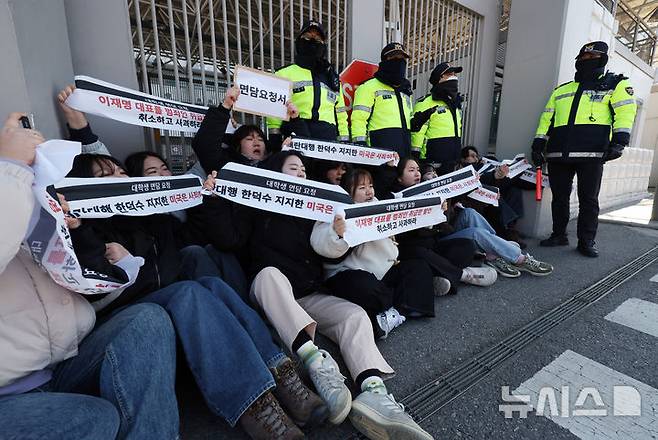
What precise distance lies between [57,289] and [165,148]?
2.23m

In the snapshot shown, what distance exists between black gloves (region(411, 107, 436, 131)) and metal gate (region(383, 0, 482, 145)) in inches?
52.7

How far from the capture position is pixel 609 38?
5.77 m

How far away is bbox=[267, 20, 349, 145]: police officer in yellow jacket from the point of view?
3.04m

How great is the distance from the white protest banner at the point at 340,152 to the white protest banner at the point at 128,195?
90cm

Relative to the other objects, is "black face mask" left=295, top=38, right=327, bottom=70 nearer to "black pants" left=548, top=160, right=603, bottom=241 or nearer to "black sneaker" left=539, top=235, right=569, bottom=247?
"black pants" left=548, top=160, right=603, bottom=241

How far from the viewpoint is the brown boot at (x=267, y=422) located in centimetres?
134

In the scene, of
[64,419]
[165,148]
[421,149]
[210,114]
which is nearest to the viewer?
[64,419]

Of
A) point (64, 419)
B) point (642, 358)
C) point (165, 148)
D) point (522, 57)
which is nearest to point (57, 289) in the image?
point (64, 419)

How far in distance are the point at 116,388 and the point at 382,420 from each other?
1005 mm

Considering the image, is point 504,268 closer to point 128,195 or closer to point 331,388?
point 331,388

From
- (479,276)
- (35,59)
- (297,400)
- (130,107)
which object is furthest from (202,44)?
(479,276)

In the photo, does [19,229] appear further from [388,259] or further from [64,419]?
[388,259]

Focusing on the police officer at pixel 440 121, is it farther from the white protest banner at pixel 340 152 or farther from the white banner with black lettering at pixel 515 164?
the white protest banner at pixel 340 152

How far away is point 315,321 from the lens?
188 centimetres
